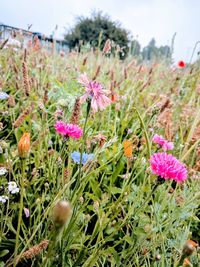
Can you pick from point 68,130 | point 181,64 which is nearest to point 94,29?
point 181,64

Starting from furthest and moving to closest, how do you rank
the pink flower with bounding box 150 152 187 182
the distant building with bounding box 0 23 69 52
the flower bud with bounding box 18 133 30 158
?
the distant building with bounding box 0 23 69 52, the pink flower with bounding box 150 152 187 182, the flower bud with bounding box 18 133 30 158

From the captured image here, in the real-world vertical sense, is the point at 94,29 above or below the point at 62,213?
above

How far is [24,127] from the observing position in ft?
3.53

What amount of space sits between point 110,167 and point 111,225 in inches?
9.1

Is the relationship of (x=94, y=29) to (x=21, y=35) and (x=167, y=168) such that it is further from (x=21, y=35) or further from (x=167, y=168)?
(x=167, y=168)

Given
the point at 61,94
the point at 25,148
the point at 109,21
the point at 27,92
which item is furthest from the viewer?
the point at 109,21

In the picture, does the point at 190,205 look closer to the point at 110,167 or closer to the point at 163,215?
the point at 163,215

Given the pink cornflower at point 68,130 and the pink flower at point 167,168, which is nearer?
the pink flower at point 167,168

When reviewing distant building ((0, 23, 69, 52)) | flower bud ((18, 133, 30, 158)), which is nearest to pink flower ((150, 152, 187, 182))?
flower bud ((18, 133, 30, 158))

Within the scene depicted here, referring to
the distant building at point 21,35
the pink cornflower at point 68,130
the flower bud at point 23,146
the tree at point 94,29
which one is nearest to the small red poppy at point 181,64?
the distant building at point 21,35

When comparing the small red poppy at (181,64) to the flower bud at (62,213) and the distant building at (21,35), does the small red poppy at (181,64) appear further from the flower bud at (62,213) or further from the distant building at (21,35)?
Result: the flower bud at (62,213)

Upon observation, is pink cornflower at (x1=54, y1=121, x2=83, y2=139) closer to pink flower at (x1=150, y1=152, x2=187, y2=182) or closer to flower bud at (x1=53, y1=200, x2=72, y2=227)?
pink flower at (x1=150, y1=152, x2=187, y2=182)

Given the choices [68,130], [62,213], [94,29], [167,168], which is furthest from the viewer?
[94,29]

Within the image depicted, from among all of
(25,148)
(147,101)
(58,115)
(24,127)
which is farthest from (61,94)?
(25,148)
